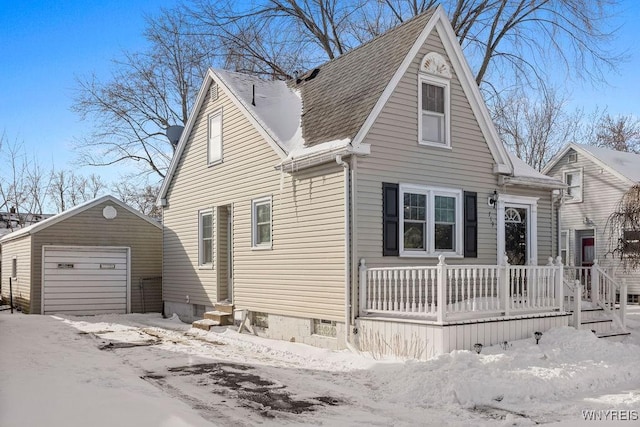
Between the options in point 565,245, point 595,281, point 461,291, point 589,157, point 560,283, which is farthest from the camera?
point 565,245

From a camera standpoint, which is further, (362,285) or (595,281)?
(595,281)

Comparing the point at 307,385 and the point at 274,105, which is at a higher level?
the point at 274,105

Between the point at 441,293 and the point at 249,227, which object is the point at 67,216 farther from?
the point at 441,293

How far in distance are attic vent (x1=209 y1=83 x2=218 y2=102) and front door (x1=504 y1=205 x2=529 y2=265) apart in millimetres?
7843

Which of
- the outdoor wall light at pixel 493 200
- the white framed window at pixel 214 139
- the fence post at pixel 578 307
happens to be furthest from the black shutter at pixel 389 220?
the white framed window at pixel 214 139

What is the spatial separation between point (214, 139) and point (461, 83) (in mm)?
6594

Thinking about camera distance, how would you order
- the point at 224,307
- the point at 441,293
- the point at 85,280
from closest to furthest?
the point at 441,293 → the point at 224,307 → the point at 85,280

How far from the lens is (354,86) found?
12398 millimetres

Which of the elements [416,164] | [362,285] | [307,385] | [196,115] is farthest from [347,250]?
[196,115]

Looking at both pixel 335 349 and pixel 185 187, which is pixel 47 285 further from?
pixel 335 349

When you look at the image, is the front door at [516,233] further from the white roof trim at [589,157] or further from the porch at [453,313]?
the white roof trim at [589,157]

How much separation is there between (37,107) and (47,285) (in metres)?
5.48

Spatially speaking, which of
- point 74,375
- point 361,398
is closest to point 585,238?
point 361,398

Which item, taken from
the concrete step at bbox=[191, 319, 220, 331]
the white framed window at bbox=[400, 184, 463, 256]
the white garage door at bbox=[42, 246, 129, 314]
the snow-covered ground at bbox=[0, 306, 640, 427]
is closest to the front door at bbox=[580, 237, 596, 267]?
the white framed window at bbox=[400, 184, 463, 256]
